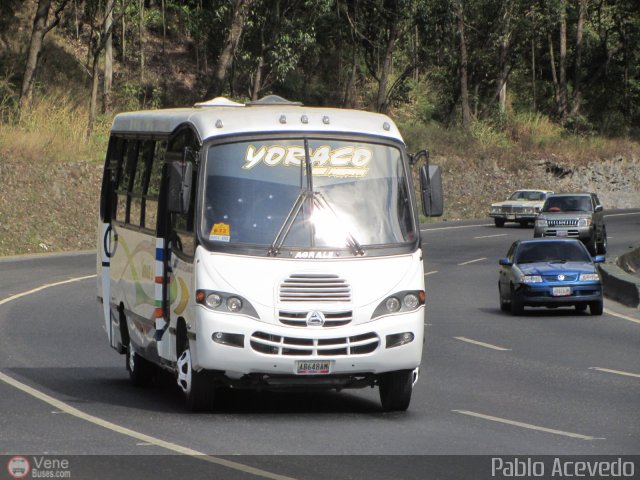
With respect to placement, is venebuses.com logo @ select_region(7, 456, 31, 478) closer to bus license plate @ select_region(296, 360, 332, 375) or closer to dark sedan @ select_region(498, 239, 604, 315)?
bus license plate @ select_region(296, 360, 332, 375)

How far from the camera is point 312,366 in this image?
39.1 ft

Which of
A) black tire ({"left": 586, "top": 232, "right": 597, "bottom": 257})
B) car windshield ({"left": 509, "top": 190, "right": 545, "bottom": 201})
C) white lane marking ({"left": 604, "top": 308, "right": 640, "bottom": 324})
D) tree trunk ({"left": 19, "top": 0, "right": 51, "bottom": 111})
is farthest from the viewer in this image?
car windshield ({"left": 509, "top": 190, "right": 545, "bottom": 201})

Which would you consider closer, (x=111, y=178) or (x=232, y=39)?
(x=111, y=178)

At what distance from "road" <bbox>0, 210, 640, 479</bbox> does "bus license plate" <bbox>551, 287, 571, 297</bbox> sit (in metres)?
1.74

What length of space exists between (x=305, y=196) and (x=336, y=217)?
0.35m

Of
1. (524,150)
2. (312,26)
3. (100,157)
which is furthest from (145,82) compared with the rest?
(524,150)

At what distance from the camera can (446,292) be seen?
31062 mm

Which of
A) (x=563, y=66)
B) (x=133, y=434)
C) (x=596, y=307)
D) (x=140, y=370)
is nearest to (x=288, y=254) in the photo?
(x=133, y=434)

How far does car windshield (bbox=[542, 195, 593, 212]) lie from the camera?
44.9m

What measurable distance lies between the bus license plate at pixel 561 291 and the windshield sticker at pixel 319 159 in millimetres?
13447

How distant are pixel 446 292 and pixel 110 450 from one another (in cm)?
2131

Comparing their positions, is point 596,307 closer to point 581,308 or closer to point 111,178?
point 581,308

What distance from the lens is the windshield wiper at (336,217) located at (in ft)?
40.4

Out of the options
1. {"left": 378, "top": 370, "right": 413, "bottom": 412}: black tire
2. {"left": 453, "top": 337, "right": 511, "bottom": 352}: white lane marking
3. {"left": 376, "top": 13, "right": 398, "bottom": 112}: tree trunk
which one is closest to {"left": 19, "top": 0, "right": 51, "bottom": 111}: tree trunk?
{"left": 376, "top": 13, "right": 398, "bottom": 112}: tree trunk
